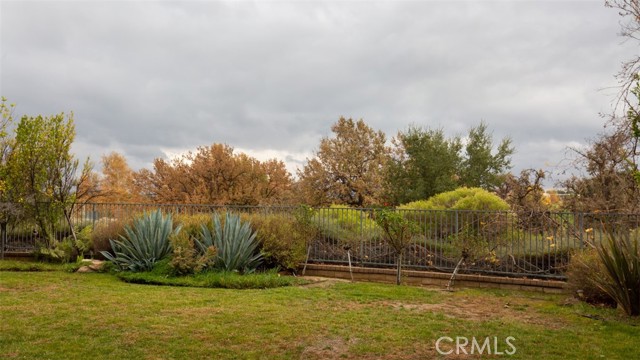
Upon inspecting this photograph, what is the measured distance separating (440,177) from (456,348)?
88.9ft

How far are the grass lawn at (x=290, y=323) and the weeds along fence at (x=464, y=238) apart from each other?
1508 millimetres

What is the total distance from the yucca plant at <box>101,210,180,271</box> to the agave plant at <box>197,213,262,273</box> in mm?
890

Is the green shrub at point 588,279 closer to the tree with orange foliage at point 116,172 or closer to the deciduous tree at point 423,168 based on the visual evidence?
the deciduous tree at point 423,168

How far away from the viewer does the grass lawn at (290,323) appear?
19.0 ft

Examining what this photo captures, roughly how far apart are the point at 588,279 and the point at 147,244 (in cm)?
977

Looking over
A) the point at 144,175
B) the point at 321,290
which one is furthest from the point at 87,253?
the point at 144,175

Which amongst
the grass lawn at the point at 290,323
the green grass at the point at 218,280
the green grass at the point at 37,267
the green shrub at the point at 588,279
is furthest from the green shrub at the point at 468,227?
the green grass at the point at 37,267

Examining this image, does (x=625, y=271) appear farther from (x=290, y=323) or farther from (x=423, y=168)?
(x=423, y=168)

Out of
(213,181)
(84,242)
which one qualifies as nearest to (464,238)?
(84,242)

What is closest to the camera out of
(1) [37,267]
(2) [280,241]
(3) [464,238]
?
(3) [464,238]

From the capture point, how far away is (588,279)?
8836 millimetres

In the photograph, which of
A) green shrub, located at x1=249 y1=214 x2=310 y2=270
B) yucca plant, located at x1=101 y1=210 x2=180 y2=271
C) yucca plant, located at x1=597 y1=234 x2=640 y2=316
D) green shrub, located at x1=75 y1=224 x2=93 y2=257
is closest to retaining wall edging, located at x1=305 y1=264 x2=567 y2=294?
green shrub, located at x1=249 y1=214 x2=310 y2=270

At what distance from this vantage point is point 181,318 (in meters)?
7.40

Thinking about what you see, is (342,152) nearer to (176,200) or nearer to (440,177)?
(440,177)
